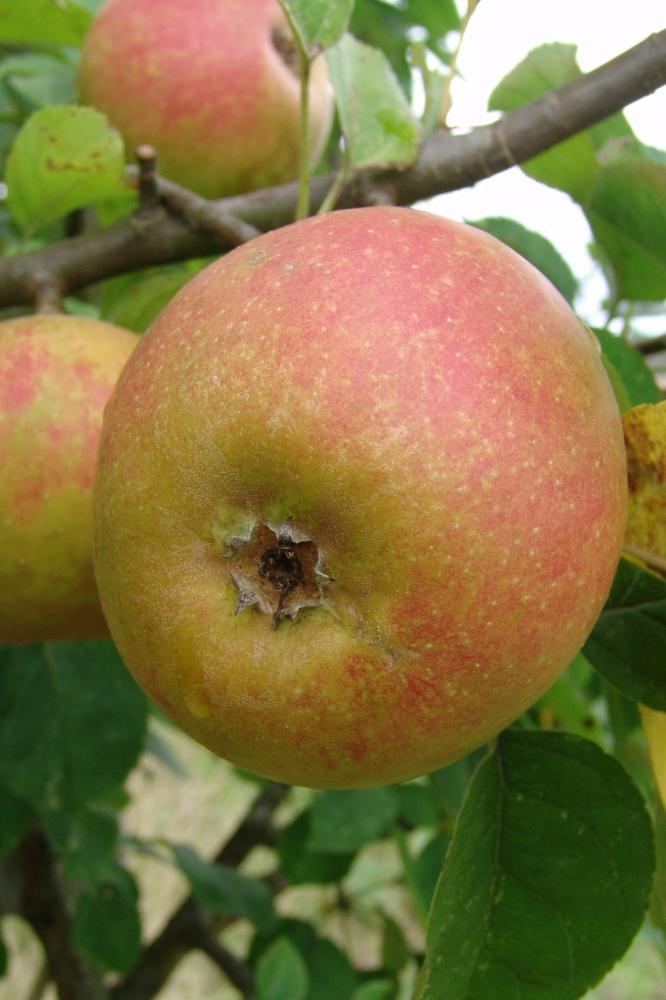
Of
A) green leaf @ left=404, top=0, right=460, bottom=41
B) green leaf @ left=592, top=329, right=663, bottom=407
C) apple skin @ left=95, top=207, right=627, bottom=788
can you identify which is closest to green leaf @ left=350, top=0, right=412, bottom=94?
green leaf @ left=404, top=0, right=460, bottom=41

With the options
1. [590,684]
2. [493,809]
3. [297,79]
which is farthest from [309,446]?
[590,684]

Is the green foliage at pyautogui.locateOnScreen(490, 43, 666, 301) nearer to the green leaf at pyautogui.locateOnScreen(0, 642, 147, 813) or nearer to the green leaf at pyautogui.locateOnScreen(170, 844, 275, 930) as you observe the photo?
the green leaf at pyautogui.locateOnScreen(0, 642, 147, 813)

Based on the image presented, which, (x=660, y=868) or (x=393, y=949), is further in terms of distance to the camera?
(x=393, y=949)

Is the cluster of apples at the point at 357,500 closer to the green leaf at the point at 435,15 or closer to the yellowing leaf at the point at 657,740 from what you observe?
the yellowing leaf at the point at 657,740

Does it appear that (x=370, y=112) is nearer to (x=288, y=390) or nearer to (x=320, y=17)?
(x=320, y=17)

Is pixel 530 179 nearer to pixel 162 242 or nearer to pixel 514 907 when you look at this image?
pixel 162 242

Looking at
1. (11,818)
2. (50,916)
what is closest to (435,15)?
(11,818)
